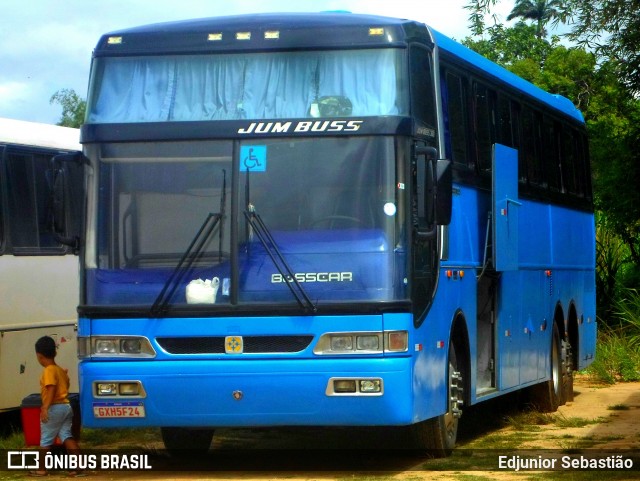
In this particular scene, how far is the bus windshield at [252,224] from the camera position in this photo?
10.6 m

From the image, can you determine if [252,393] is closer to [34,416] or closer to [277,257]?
[277,257]

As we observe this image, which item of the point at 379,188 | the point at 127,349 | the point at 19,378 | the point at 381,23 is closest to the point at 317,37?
the point at 381,23

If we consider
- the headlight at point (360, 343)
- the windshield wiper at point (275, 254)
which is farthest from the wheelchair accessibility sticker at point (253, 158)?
the headlight at point (360, 343)

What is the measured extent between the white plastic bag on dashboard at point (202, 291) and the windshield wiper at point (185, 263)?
105 mm

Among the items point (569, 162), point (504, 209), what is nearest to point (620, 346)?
point (569, 162)

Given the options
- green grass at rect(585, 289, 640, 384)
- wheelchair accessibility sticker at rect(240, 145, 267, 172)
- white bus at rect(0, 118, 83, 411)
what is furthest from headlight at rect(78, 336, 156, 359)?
green grass at rect(585, 289, 640, 384)

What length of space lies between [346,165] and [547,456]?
3296 millimetres

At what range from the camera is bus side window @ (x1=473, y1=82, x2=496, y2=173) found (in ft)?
44.4

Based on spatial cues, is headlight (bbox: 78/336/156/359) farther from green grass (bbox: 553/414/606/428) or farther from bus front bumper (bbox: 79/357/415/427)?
green grass (bbox: 553/414/606/428)

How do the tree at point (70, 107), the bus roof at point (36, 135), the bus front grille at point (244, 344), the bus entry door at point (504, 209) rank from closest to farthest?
the bus front grille at point (244, 344) < the bus entry door at point (504, 209) < the bus roof at point (36, 135) < the tree at point (70, 107)

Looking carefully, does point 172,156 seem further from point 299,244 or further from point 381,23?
point 381,23

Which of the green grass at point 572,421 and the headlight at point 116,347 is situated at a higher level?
the headlight at point 116,347

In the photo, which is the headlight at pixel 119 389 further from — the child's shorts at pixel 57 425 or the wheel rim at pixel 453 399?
the wheel rim at pixel 453 399

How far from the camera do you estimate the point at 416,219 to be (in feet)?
35.5
